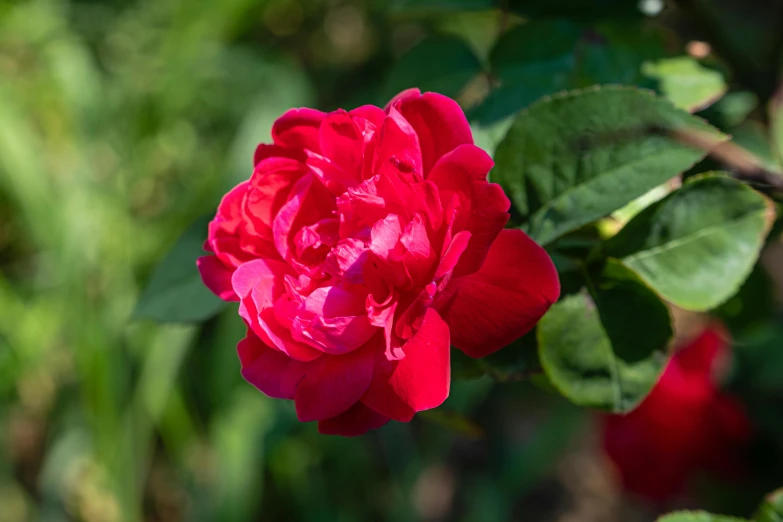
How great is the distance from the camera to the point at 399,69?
1.85 ft

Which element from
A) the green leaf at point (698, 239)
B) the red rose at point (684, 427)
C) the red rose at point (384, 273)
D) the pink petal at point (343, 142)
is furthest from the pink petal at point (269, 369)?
the red rose at point (684, 427)

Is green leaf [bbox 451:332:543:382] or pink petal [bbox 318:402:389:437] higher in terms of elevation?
pink petal [bbox 318:402:389:437]

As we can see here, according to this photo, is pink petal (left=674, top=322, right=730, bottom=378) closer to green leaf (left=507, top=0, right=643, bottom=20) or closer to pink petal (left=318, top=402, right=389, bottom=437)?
green leaf (left=507, top=0, right=643, bottom=20)

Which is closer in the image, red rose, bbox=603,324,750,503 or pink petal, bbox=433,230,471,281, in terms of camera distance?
pink petal, bbox=433,230,471,281

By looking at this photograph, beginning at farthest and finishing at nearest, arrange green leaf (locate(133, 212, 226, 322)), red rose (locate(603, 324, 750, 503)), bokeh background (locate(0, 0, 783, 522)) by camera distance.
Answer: bokeh background (locate(0, 0, 783, 522)) → red rose (locate(603, 324, 750, 503)) → green leaf (locate(133, 212, 226, 322))

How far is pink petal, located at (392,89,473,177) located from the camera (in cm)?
35

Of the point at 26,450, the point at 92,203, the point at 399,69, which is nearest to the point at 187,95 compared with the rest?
the point at 92,203

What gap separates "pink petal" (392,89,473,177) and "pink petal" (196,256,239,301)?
13 centimetres

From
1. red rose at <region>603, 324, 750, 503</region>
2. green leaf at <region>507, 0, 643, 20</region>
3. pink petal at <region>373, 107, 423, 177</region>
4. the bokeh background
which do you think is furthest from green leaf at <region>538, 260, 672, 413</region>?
the bokeh background

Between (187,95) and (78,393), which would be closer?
(78,393)

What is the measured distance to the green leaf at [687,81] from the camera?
518 millimetres

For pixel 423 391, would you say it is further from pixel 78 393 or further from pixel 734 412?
pixel 78 393

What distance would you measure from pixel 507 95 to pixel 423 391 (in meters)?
0.25

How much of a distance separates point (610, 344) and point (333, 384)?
17 cm
